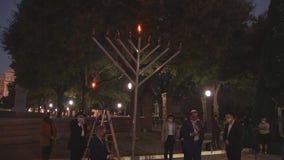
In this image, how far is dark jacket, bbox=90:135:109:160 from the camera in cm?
827

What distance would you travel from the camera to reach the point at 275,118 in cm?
2219

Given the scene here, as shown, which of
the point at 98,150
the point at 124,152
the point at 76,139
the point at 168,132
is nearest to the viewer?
the point at 98,150

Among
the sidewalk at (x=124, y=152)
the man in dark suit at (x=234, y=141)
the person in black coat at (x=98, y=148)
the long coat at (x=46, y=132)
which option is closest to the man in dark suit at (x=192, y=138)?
the man in dark suit at (x=234, y=141)

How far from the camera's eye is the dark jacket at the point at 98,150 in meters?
8.27

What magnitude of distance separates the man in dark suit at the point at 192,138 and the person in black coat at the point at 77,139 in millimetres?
3119

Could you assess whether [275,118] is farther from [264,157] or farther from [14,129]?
[14,129]

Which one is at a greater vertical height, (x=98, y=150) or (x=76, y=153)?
(x=98, y=150)

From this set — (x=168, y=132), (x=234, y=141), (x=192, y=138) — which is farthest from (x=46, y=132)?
(x=234, y=141)

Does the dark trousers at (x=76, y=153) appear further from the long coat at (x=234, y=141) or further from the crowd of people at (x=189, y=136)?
the long coat at (x=234, y=141)

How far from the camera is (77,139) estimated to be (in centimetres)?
1206

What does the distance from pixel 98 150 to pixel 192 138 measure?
15.0ft

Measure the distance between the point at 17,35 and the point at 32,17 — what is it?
10.4 ft

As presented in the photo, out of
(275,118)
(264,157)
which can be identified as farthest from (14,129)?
(275,118)

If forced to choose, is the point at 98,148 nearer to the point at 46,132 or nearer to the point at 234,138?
the point at 234,138
